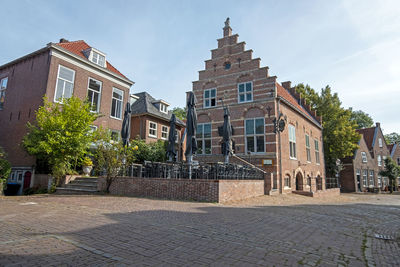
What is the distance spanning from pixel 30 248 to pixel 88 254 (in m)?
1.01

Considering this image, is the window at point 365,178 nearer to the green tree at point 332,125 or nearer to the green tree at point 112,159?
the green tree at point 332,125

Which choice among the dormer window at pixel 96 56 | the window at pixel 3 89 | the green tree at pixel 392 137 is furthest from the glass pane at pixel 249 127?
the green tree at pixel 392 137

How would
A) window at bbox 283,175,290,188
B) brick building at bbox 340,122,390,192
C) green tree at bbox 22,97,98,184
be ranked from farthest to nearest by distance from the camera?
brick building at bbox 340,122,390,192 < window at bbox 283,175,290,188 < green tree at bbox 22,97,98,184

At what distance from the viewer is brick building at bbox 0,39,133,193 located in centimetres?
1605

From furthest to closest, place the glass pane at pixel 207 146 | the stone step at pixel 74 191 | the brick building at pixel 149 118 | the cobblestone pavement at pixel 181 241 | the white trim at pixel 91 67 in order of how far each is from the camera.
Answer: the brick building at pixel 149 118, the glass pane at pixel 207 146, the white trim at pixel 91 67, the stone step at pixel 74 191, the cobblestone pavement at pixel 181 241

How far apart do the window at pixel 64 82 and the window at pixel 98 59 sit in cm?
251

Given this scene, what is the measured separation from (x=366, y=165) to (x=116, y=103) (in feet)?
119

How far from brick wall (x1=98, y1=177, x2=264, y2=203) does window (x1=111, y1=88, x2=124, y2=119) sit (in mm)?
10007

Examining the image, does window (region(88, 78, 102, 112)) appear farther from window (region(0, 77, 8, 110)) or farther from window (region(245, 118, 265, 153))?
window (region(245, 118, 265, 153))

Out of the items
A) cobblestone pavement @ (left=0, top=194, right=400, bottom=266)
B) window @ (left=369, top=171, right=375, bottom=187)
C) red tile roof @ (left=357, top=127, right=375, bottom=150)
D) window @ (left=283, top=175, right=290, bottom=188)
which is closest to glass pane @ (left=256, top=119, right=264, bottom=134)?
window @ (left=283, top=175, right=290, bottom=188)

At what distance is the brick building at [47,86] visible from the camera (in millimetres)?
16047

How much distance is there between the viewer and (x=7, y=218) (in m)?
5.91

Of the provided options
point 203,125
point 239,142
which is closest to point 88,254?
point 239,142

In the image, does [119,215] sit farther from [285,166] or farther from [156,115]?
[156,115]
